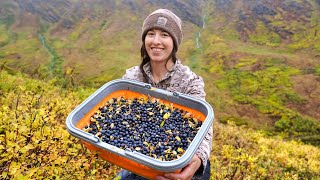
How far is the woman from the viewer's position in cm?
438

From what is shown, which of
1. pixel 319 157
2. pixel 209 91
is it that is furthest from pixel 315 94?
pixel 319 157

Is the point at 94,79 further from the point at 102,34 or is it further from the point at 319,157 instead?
the point at 319,157

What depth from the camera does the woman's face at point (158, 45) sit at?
14.4ft

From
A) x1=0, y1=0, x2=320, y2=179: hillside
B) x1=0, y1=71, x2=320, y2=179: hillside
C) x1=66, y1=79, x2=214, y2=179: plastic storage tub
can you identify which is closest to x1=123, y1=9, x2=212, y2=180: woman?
x1=66, y1=79, x2=214, y2=179: plastic storage tub

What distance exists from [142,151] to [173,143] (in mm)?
358

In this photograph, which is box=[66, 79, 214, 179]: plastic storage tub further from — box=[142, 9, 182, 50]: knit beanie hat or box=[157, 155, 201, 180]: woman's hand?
box=[142, 9, 182, 50]: knit beanie hat

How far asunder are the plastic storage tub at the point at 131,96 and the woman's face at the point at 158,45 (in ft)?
1.56

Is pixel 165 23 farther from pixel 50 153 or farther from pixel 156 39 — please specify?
pixel 50 153

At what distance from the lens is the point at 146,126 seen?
3.70 meters

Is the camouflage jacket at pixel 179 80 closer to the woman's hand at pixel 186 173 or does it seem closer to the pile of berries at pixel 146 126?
the pile of berries at pixel 146 126

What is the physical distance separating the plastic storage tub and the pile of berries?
0.28ft

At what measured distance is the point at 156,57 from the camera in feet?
14.5

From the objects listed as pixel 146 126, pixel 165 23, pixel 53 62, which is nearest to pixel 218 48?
pixel 53 62

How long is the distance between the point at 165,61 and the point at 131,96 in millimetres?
735
